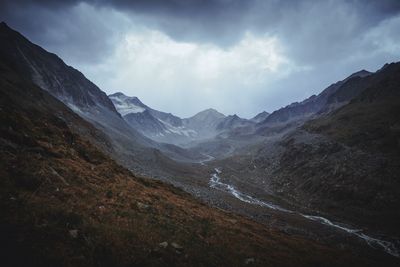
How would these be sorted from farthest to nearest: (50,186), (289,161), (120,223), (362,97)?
(362,97), (289,161), (50,186), (120,223)

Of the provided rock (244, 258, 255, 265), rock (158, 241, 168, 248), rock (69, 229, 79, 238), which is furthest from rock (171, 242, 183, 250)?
rock (69, 229, 79, 238)

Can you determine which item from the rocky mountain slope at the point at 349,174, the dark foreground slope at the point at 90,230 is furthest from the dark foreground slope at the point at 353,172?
the dark foreground slope at the point at 90,230

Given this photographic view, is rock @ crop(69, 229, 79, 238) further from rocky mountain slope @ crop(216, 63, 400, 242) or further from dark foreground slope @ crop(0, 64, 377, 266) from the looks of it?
rocky mountain slope @ crop(216, 63, 400, 242)

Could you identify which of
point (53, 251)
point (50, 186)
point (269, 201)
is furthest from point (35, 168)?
point (269, 201)

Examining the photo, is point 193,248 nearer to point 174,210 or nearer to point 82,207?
point 82,207

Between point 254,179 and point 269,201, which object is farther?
point 254,179

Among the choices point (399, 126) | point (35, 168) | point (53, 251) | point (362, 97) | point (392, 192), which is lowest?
point (53, 251)

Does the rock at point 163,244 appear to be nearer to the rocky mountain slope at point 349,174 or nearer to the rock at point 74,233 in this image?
the rock at point 74,233

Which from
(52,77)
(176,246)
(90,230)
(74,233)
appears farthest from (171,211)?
(52,77)

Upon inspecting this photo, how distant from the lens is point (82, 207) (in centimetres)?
1648

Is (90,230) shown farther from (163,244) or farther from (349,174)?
(349,174)

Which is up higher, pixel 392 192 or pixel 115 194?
pixel 392 192

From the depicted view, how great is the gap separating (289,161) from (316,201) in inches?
1605

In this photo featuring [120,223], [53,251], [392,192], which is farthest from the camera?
[392,192]
